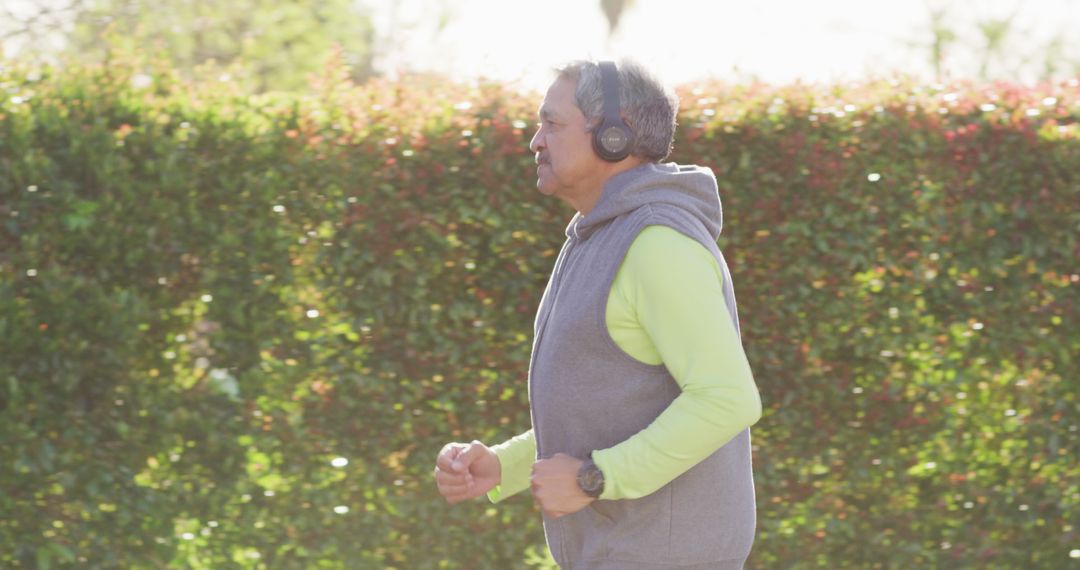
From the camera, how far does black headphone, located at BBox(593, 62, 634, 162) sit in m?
2.64

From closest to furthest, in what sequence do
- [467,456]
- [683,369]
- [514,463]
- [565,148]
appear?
[683,369] < [565,148] < [467,456] < [514,463]

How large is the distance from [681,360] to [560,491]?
335 mm

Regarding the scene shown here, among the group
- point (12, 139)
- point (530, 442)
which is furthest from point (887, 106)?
point (12, 139)

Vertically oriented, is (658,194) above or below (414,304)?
above

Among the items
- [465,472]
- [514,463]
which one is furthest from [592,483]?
[514,463]

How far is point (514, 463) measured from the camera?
2988 mm

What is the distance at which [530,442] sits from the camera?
119 inches

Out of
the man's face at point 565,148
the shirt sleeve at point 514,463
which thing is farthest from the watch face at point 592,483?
the man's face at point 565,148

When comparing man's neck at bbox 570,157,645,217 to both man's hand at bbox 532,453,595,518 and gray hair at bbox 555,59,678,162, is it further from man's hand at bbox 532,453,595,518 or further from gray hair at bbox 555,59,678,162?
man's hand at bbox 532,453,595,518

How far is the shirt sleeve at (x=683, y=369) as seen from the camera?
2.40m

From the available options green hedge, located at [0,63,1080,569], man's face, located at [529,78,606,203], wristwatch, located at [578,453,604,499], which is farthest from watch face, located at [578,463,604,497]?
green hedge, located at [0,63,1080,569]

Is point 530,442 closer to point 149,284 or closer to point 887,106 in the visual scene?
point 149,284

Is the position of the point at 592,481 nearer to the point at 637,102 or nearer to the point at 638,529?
the point at 638,529

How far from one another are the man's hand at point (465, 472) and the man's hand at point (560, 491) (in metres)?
0.35
